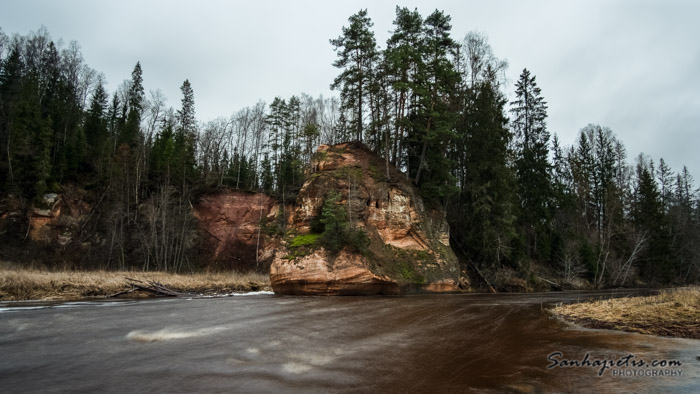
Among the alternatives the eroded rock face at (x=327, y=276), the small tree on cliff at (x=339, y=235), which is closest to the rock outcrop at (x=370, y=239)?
the eroded rock face at (x=327, y=276)

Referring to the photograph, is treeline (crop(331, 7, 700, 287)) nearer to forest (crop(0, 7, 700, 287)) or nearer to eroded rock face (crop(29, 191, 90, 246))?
forest (crop(0, 7, 700, 287))

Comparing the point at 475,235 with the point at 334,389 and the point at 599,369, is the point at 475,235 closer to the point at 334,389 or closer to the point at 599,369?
the point at 599,369

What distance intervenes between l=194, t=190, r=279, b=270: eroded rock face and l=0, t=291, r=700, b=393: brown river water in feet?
93.9

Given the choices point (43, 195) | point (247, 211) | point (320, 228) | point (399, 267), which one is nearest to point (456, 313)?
point (399, 267)

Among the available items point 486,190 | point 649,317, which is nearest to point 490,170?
point 486,190

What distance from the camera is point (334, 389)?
5109mm

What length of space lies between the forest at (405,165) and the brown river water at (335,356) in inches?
814

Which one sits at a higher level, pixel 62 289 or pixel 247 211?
pixel 247 211

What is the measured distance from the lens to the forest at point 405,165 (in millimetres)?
30453

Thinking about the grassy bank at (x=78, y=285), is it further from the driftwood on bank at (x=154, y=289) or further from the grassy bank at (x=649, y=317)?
the grassy bank at (x=649, y=317)

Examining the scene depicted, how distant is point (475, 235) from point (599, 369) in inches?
1001

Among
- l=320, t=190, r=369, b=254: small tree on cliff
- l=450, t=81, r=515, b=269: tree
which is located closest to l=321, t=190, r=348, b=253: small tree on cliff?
l=320, t=190, r=369, b=254: small tree on cliff

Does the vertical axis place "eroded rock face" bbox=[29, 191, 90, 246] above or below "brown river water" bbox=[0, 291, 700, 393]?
above

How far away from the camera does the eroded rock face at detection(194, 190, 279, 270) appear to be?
132 feet
